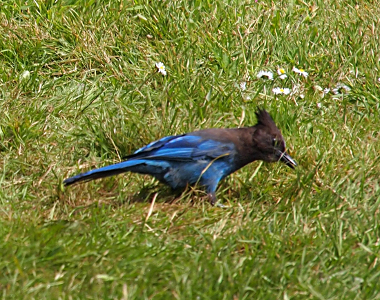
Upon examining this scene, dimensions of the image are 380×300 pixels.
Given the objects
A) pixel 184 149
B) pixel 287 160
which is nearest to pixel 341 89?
pixel 287 160

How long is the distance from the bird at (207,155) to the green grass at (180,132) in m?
0.11

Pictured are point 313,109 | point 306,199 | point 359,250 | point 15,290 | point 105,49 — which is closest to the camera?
point 15,290

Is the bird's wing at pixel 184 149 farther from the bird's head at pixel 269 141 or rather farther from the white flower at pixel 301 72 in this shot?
the white flower at pixel 301 72

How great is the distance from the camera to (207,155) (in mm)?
4469

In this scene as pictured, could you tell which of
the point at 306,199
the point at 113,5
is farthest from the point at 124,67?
the point at 306,199

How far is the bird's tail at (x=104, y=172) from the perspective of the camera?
13.7 ft

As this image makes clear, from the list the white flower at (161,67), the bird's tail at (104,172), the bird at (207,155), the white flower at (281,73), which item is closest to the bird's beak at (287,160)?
the bird at (207,155)

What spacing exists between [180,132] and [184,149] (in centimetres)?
38

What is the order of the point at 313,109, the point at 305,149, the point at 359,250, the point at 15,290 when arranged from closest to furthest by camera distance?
1. the point at 15,290
2. the point at 359,250
3. the point at 305,149
4. the point at 313,109

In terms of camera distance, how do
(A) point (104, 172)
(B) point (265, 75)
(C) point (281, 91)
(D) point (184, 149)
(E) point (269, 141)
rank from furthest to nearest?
(B) point (265, 75), (C) point (281, 91), (E) point (269, 141), (D) point (184, 149), (A) point (104, 172)

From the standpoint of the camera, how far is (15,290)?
10.5 ft

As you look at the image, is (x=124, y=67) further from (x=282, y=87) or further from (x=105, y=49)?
(x=282, y=87)

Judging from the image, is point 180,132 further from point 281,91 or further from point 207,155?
point 281,91

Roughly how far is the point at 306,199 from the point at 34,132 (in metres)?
1.73
